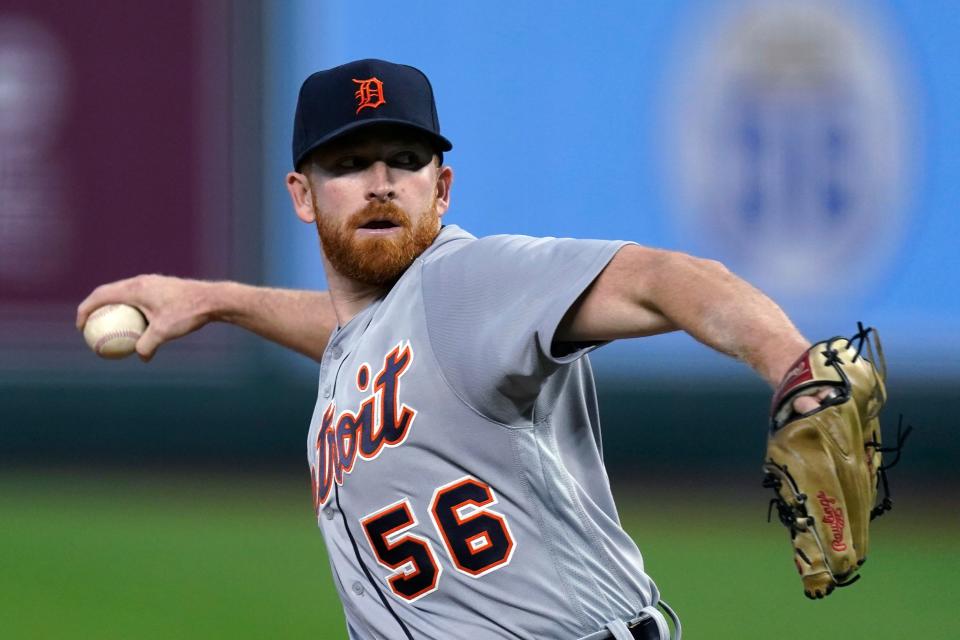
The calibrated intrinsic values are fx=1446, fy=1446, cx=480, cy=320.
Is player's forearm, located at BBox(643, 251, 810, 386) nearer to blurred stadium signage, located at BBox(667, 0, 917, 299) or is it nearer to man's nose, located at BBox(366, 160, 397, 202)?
man's nose, located at BBox(366, 160, 397, 202)

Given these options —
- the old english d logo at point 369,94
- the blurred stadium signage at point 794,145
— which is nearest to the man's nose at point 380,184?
the old english d logo at point 369,94

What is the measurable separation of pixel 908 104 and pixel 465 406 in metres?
6.42

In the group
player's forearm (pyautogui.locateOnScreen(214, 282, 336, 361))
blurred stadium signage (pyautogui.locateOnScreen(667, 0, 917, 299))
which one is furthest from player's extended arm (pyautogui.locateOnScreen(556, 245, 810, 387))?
blurred stadium signage (pyautogui.locateOnScreen(667, 0, 917, 299))

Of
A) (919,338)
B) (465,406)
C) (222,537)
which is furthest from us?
(919,338)

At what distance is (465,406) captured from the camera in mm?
2482

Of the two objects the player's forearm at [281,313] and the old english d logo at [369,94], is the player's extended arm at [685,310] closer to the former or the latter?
the old english d logo at [369,94]

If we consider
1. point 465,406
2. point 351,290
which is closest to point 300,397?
point 351,290

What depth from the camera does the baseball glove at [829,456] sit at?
5.93 ft

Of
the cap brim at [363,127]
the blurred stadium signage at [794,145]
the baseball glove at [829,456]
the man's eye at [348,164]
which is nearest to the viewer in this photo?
the baseball glove at [829,456]

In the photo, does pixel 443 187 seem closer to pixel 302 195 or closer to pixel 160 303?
pixel 302 195

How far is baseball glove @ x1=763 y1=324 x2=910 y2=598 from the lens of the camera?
1.81m

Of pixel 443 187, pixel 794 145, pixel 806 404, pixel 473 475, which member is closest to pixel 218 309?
pixel 443 187

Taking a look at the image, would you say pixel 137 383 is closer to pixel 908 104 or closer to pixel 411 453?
pixel 908 104

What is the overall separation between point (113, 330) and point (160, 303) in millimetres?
181
